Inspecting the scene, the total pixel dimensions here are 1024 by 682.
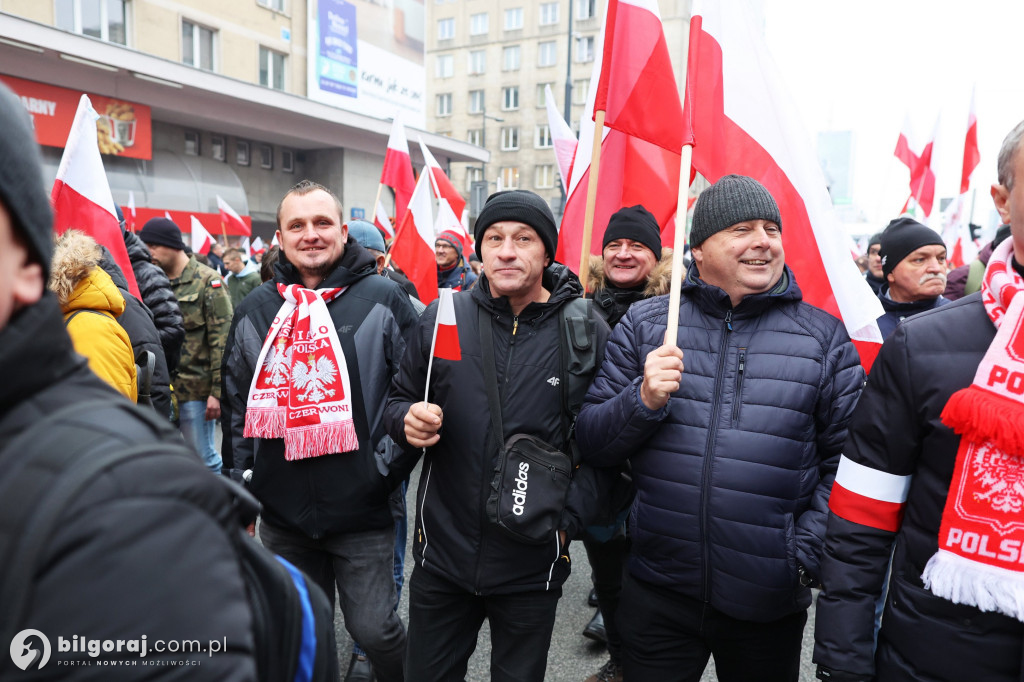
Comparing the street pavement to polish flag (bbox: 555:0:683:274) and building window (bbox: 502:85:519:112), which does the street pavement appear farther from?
building window (bbox: 502:85:519:112)

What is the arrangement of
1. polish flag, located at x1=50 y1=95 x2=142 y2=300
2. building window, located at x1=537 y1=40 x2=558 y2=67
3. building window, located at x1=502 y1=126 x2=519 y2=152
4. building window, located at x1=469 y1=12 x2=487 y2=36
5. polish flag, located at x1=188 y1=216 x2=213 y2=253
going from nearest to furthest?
1. polish flag, located at x1=50 y1=95 x2=142 y2=300
2. polish flag, located at x1=188 y1=216 x2=213 y2=253
3. building window, located at x1=537 y1=40 x2=558 y2=67
4. building window, located at x1=502 y1=126 x2=519 y2=152
5. building window, located at x1=469 y1=12 x2=487 y2=36

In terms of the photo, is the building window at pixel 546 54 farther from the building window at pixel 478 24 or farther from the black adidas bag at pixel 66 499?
the black adidas bag at pixel 66 499

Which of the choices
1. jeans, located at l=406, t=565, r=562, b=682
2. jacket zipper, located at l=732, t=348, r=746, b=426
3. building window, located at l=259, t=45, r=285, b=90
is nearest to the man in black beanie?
jacket zipper, located at l=732, t=348, r=746, b=426

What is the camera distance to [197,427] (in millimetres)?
5820

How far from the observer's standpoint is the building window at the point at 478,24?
55.5 m

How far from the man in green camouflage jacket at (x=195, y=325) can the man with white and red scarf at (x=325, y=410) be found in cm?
272

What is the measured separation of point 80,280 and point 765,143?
8.58 ft

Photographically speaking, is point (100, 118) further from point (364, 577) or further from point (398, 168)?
point (364, 577)

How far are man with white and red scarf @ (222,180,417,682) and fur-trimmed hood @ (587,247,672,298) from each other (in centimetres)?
114

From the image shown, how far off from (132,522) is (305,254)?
2417 millimetres

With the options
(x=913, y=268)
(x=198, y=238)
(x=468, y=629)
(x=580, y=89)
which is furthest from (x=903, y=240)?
(x=580, y=89)

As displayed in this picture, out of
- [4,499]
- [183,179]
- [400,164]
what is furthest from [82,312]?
[183,179]

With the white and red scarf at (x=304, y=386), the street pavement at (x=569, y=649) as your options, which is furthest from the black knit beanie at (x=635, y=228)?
the street pavement at (x=569, y=649)

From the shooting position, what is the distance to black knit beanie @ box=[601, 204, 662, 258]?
3.74 metres
